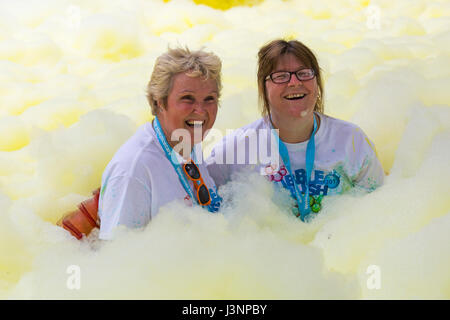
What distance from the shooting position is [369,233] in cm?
123

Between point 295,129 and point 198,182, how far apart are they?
37 centimetres

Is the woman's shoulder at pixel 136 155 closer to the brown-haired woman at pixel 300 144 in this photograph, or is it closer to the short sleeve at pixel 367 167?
the brown-haired woman at pixel 300 144

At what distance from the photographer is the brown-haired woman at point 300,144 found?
4.98ft

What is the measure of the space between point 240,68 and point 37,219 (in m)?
1.47

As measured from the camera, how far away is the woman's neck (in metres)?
1.53

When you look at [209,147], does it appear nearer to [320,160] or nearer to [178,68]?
[320,160]

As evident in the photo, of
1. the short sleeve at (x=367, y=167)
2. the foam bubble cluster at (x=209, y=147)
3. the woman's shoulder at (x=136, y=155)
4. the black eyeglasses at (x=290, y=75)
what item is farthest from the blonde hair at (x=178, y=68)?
the short sleeve at (x=367, y=167)

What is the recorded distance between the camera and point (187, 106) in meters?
1.35

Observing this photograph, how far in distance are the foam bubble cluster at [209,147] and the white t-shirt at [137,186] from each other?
0.12ft

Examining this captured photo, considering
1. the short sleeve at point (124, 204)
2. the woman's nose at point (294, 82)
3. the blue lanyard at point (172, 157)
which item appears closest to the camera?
the short sleeve at point (124, 204)

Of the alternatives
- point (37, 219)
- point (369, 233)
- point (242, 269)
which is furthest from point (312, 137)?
point (37, 219)

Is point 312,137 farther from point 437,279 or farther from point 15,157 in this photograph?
point 15,157

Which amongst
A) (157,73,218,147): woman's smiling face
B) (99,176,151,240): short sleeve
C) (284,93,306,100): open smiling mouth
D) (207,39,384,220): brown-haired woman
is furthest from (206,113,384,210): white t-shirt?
(99,176,151,240): short sleeve

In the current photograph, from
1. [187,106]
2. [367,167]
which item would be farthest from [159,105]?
[367,167]
